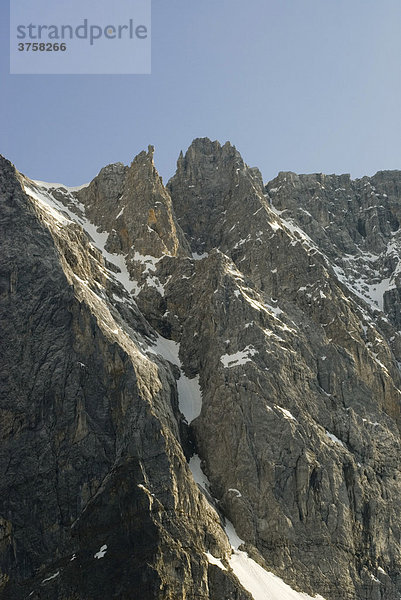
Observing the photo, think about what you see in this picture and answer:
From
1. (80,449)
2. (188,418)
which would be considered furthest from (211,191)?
(80,449)

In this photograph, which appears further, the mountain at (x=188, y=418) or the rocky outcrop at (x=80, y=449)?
the mountain at (x=188, y=418)

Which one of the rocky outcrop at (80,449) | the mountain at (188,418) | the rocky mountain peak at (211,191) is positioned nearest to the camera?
the rocky outcrop at (80,449)

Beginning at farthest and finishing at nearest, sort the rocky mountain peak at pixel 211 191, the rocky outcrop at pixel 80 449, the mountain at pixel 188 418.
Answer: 1. the rocky mountain peak at pixel 211 191
2. the mountain at pixel 188 418
3. the rocky outcrop at pixel 80 449

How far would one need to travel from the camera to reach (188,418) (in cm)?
10975

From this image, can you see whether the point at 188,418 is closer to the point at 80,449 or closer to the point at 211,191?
the point at 80,449

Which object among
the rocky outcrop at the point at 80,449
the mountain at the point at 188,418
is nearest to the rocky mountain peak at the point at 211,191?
the mountain at the point at 188,418

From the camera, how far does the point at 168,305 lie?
133 meters

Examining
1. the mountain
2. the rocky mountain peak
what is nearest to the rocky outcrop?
the mountain

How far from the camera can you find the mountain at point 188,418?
271ft

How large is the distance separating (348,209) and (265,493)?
93.0 metres

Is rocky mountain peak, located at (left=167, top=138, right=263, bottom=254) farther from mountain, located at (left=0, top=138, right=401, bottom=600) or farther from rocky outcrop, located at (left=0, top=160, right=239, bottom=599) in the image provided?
rocky outcrop, located at (left=0, top=160, right=239, bottom=599)

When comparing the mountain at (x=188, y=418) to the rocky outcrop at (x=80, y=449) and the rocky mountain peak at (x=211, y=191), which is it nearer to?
the rocky outcrop at (x=80, y=449)

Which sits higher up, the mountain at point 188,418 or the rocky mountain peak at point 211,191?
the rocky mountain peak at point 211,191

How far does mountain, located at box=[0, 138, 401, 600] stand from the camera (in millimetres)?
82625
